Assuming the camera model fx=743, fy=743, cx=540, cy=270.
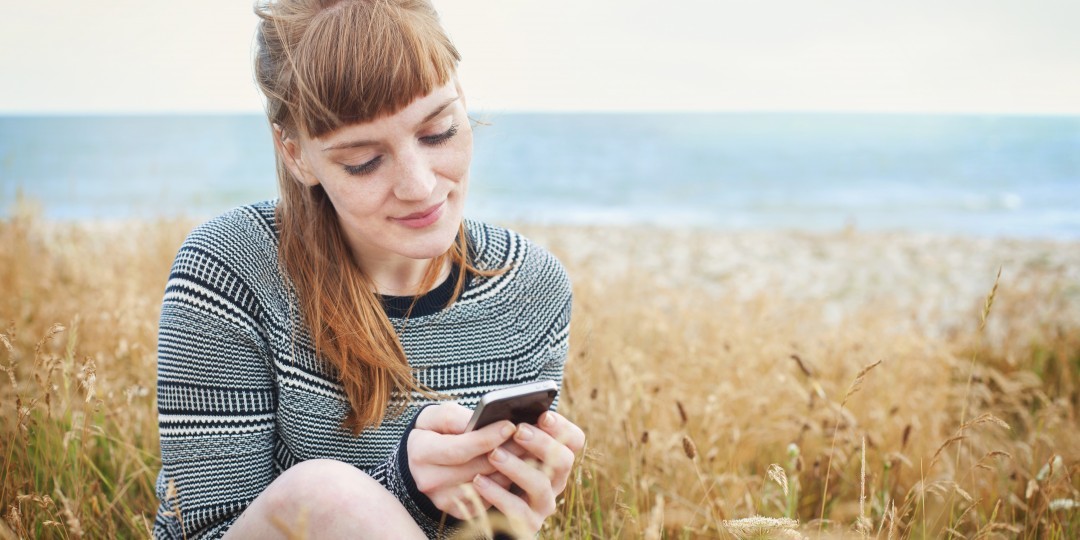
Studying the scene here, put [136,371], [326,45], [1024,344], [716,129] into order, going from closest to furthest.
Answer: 1. [326,45]
2. [136,371]
3. [1024,344]
4. [716,129]

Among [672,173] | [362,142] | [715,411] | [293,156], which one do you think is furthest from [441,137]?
[672,173]

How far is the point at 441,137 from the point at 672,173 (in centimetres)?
3321

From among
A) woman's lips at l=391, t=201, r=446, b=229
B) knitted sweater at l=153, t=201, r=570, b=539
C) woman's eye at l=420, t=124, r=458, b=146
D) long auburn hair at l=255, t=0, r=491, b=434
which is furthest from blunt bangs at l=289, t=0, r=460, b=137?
knitted sweater at l=153, t=201, r=570, b=539

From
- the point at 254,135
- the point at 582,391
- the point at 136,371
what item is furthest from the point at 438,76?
the point at 254,135

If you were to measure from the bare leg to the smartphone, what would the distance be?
224mm

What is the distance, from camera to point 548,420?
4.74 ft

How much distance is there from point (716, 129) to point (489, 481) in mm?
65524

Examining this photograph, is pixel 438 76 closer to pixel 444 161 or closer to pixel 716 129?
pixel 444 161

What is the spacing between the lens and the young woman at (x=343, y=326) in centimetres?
146

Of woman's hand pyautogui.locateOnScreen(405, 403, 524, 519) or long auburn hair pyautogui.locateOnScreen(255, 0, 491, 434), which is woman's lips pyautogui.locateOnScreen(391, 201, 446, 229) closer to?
long auburn hair pyautogui.locateOnScreen(255, 0, 491, 434)

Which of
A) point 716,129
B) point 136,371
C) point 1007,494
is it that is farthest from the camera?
point 716,129

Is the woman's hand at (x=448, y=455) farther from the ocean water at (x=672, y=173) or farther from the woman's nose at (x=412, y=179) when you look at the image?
the ocean water at (x=672, y=173)

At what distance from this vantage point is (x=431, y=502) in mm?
1531

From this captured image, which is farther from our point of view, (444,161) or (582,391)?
(582,391)
